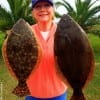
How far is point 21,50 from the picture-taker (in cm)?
297

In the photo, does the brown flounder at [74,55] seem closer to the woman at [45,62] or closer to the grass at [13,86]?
the woman at [45,62]

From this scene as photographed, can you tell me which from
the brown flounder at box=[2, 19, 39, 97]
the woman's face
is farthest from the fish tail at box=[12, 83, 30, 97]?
the woman's face

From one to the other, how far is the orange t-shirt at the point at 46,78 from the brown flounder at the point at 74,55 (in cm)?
53

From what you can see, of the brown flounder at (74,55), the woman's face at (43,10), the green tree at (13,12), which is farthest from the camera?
the green tree at (13,12)

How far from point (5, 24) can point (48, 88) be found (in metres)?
11.6

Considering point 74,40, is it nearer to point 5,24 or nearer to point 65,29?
point 65,29

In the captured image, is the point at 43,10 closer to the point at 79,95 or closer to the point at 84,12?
the point at 79,95

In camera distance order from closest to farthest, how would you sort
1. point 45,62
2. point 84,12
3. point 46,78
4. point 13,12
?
point 45,62, point 46,78, point 13,12, point 84,12

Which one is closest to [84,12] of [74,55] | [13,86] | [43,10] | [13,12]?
[13,12]

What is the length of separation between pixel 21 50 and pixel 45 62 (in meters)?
0.55

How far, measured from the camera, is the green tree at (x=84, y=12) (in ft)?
49.3

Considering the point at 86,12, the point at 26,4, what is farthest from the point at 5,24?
the point at 86,12

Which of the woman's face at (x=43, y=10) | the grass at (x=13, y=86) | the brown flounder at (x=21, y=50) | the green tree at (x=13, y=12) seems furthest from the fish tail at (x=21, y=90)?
the green tree at (x=13, y=12)

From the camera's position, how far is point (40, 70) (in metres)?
3.56
